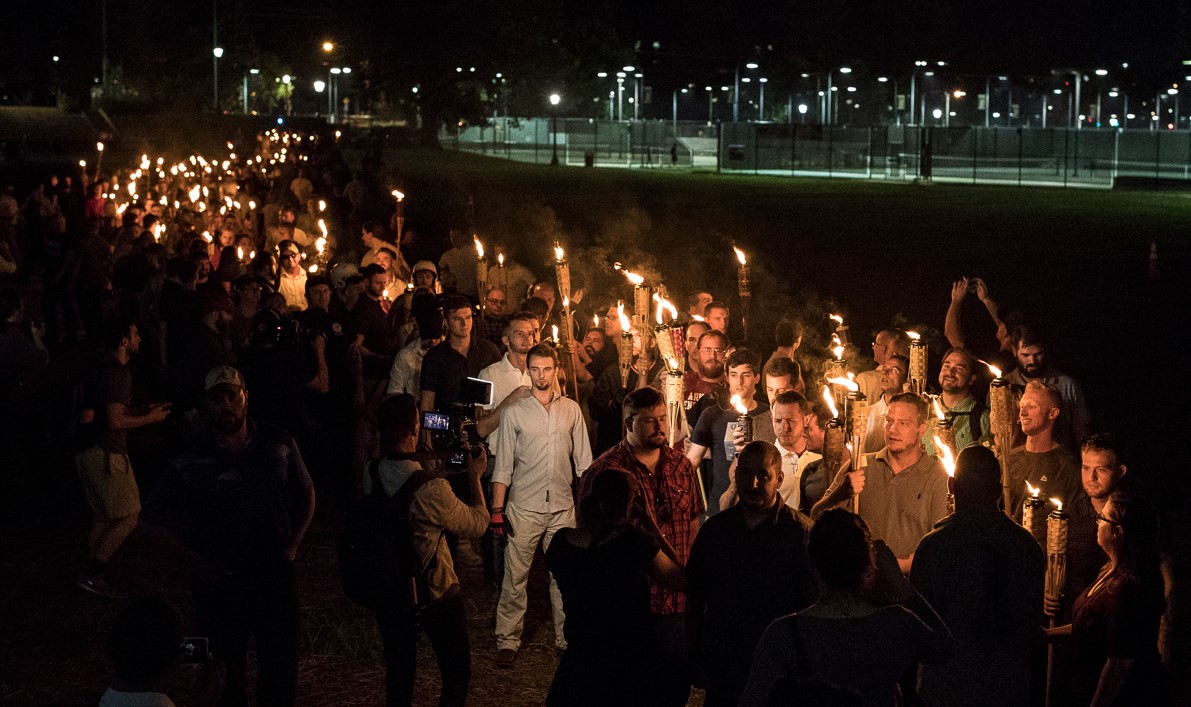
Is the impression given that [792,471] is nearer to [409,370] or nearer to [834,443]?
[834,443]

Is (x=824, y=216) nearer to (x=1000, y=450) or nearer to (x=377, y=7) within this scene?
(x=1000, y=450)

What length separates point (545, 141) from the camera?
7306 centimetres

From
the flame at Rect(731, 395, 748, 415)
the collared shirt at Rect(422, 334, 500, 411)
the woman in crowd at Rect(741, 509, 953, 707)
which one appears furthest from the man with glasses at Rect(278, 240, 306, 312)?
the woman in crowd at Rect(741, 509, 953, 707)

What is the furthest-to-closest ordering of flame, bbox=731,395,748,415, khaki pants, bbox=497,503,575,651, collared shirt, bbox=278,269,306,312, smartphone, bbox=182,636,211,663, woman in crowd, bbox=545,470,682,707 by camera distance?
1. collared shirt, bbox=278,269,306,312
2. khaki pants, bbox=497,503,575,651
3. flame, bbox=731,395,748,415
4. woman in crowd, bbox=545,470,682,707
5. smartphone, bbox=182,636,211,663

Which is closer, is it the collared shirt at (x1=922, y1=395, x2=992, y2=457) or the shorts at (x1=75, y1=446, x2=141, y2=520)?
the collared shirt at (x1=922, y1=395, x2=992, y2=457)

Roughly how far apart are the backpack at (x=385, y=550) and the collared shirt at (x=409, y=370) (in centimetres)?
347

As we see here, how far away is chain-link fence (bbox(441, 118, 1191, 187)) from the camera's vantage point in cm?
5197

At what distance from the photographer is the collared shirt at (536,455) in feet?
23.3

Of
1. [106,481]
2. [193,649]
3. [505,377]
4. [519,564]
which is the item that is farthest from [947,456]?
[106,481]

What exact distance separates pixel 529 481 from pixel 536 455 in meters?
0.14

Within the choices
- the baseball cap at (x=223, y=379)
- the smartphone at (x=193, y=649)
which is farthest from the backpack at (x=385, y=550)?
the smartphone at (x=193, y=649)

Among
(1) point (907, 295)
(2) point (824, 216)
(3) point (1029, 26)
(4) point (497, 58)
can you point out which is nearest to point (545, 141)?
(4) point (497, 58)

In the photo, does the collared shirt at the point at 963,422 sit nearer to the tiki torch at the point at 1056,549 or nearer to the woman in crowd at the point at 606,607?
the tiki torch at the point at 1056,549

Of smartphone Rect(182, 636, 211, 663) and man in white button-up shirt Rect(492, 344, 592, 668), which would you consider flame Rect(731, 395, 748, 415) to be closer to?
man in white button-up shirt Rect(492, 344, 592, 668)
